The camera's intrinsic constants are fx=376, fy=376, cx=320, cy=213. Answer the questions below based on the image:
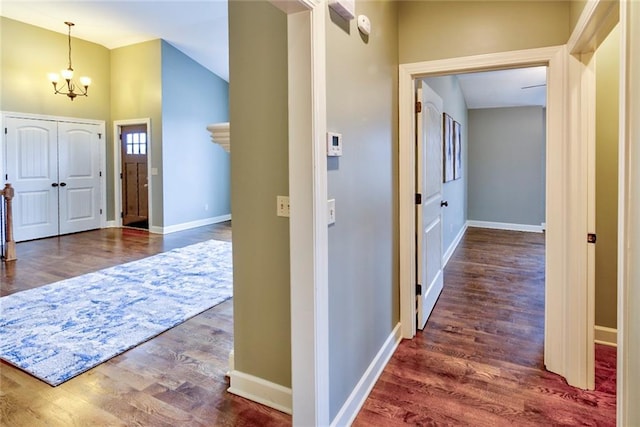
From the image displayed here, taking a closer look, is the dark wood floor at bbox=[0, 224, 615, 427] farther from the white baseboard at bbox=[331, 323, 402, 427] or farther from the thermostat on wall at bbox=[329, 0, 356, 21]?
the thermostat on wall at bbox=[329, 0, 356, 21]

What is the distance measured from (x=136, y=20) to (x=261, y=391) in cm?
630

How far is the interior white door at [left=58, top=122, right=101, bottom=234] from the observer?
Answer: 689 cm

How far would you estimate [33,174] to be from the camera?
21.2 ft

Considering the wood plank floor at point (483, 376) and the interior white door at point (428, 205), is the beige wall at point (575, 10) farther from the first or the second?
the wood plank floor at point (483, 376)

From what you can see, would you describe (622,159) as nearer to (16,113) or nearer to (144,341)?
(144,341)

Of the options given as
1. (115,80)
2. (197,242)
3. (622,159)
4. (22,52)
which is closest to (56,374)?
(622,159)

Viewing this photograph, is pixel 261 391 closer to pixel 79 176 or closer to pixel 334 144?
pixel 334 144

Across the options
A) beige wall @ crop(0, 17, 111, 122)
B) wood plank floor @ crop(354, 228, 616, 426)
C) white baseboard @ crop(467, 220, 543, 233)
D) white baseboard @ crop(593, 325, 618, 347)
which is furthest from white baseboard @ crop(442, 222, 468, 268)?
beige wall @ crop(0, 17, 111, 122)

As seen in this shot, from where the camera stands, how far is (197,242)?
6312mm

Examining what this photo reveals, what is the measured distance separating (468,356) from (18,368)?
2941 mm

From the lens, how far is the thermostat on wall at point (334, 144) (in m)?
1.65

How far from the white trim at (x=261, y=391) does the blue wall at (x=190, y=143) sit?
5.60 m

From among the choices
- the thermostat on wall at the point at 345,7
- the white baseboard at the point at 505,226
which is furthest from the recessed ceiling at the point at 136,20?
the white baseboard at the point at 505,226

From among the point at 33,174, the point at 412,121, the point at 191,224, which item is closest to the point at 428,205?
the point at 412,121
